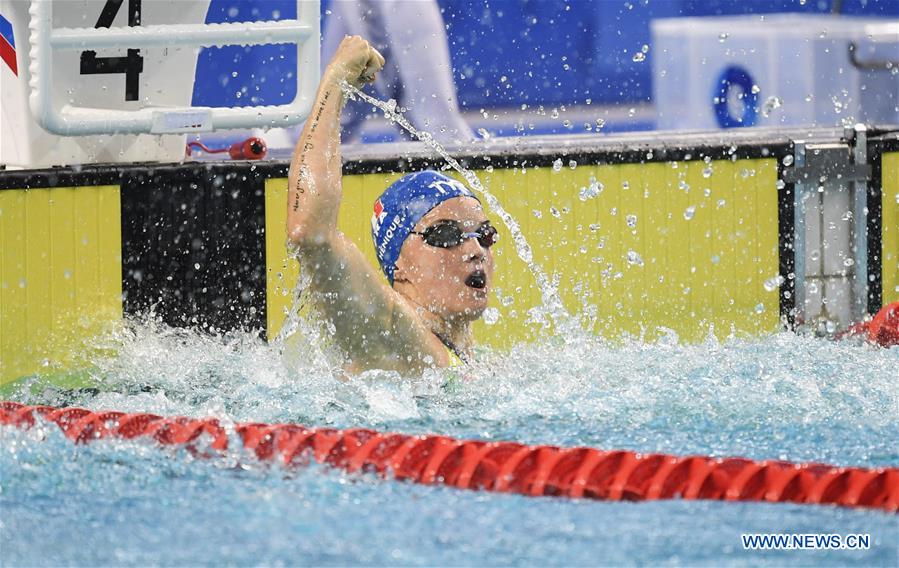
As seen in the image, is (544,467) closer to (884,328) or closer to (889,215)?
(884,328)

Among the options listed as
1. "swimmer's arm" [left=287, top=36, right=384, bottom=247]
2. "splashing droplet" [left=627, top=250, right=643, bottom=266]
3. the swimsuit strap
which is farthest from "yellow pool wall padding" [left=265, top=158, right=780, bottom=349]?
"swimmer's arm" [left=287, top=36, right=384, bottom=247]

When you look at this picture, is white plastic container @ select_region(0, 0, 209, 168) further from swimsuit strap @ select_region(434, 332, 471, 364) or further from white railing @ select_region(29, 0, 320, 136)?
swimsuit strap @ select_region(434, 332, 471, 364)

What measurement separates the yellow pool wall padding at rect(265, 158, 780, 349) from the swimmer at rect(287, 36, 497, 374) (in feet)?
3.08

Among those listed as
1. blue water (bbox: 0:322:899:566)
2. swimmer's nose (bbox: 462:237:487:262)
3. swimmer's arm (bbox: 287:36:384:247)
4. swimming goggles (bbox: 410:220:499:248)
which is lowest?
blue water (bbox: 0:322:899:566)

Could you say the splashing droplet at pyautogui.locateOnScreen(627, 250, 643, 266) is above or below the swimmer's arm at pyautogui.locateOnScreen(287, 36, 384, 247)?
below

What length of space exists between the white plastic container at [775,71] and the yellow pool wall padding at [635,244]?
1.67 metres

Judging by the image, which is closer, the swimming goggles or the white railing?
the swimming goggles

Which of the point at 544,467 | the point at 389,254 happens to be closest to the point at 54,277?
the point at 389,254

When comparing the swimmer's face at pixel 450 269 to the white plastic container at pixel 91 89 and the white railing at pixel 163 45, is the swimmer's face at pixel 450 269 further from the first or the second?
the white plastic container at pixel 91 89

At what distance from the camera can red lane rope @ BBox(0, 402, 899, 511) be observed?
241 centimetres

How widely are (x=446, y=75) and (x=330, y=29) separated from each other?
0.54 meters

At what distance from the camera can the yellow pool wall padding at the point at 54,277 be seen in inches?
161

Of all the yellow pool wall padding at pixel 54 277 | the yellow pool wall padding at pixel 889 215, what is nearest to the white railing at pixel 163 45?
the yellow pool wall padding at pixel 54 277

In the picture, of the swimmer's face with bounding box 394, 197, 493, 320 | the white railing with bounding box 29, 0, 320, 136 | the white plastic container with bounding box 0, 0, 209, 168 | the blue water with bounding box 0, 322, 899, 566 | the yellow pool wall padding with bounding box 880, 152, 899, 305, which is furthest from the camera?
the yellow pool wall padding with bounding box 880, 152, 899, 305
